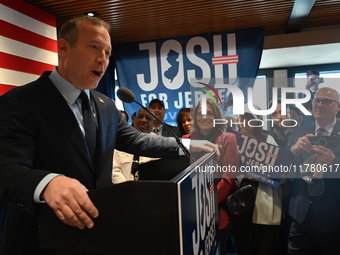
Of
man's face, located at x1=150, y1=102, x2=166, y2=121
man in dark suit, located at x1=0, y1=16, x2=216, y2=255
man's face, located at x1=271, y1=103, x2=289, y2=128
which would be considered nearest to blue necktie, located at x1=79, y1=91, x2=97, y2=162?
man in dark suit, located at x1=0, y1=16, x2=216, y2=255

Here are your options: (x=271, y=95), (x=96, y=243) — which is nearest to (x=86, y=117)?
(x=96, y=243)

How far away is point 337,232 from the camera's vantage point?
6.29ft

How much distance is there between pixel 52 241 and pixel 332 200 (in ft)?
5.96

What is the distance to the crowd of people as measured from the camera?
2.16 ft

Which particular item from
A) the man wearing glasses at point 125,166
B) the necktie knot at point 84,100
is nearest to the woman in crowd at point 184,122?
the man wearing glasses at point 125,166

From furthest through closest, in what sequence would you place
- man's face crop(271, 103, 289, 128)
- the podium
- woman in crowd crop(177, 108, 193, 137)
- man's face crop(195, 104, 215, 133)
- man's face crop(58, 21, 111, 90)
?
woman in crowd crop(177, 108, 193, 137) → man's face crop(195, 104, 215, 133) → man's face crop(271, 103, 289, 128) → man's face crop(58, 21, 111, 90) → the podium

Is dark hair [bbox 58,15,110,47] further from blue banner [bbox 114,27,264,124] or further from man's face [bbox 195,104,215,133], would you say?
blue banner [bbox 114,27,264,124]

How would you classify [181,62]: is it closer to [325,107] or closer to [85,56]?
[325,107]

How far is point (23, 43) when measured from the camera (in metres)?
2.44

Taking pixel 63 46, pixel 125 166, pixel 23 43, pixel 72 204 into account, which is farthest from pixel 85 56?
pixel 23 43

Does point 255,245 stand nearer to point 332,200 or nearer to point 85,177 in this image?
point 332,200

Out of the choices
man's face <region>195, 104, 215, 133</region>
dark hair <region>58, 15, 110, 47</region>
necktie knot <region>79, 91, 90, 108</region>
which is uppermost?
dark hair <region>58, 15, 110, 47</region>

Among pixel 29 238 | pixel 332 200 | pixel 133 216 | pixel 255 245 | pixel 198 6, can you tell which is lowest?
pixel 255 245

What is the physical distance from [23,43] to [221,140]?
6.57 feet
